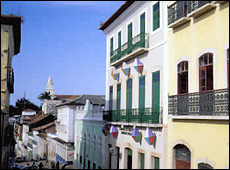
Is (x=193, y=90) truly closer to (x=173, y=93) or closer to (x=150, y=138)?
(x=173, y=93)

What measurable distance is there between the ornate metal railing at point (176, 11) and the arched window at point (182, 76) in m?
1.82

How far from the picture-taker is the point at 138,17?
1850cm

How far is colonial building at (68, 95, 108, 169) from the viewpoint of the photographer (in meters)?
23.7

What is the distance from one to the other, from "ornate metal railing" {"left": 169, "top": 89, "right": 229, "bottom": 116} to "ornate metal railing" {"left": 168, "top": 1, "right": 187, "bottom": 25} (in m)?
3.12

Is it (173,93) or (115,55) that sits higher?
(115,55)

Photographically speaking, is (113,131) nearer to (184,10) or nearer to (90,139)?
(90,139)

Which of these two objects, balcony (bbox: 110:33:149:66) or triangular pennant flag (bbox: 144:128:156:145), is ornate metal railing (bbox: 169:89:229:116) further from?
balcony (bbox: 110:33:149:66)

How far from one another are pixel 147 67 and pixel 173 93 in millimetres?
3087

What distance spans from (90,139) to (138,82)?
10079 mm

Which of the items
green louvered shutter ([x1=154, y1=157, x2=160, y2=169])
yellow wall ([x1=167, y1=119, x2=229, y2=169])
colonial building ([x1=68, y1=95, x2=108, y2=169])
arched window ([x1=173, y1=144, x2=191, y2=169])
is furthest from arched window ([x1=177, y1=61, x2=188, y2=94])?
colonial building ([x1=68, y1=95, x2=108, y2=169])

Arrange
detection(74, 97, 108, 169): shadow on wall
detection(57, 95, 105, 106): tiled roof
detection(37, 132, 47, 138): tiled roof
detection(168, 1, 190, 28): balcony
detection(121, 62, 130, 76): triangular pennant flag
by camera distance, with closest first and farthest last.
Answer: detection(168, 1, 190, 28): balcony
detection(121, 62, 130, 76): triangular pennant flag
detection(74, 97, 108, 169): shadow on wall
detection(57, 95, 105, 106): tiled roof
detection(37, 132, 47, 138): tiled roof

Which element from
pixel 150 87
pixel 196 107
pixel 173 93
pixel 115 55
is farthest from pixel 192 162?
pixel 115 55

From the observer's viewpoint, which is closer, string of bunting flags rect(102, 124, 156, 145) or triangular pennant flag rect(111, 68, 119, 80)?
string of bunting flags rect(102, 124, 156, 145)

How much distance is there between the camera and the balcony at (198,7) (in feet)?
38.0
